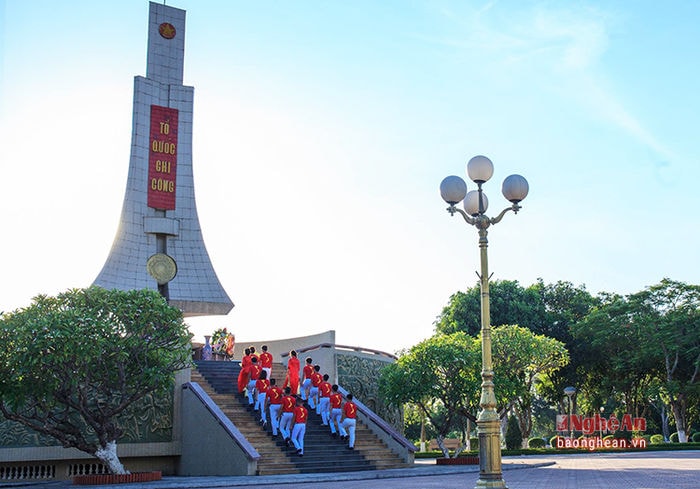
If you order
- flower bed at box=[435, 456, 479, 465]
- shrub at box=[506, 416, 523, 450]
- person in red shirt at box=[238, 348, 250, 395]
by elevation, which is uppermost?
person in red shirt at box=[238, 348, 250, 395]

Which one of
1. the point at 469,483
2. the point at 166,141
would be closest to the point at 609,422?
the point at 469,483

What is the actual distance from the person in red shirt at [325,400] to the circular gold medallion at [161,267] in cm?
1437

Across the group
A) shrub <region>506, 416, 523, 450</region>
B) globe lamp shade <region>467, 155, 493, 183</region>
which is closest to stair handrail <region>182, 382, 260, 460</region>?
globe lamp shade <region>467, 155, 493, 183</region>

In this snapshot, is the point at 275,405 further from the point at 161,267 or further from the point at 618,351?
the point at 618,351

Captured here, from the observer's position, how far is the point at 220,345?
3030 cm

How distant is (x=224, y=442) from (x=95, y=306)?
457 cm

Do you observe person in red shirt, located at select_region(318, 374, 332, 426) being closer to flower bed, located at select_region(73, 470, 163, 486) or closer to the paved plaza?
the paved plaza

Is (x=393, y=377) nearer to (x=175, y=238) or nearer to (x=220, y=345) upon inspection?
(x=220, y=345)

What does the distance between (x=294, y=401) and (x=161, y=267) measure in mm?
15985

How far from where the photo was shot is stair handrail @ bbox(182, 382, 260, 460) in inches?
710

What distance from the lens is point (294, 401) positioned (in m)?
19.7

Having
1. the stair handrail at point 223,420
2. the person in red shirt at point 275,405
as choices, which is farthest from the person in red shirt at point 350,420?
the stair handrail at point 223,420

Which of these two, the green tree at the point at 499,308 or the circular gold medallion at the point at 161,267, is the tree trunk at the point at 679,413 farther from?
the circular gold medallion at the point at 161,267

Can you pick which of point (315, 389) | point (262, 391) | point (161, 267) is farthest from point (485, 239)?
point (161, 267)
